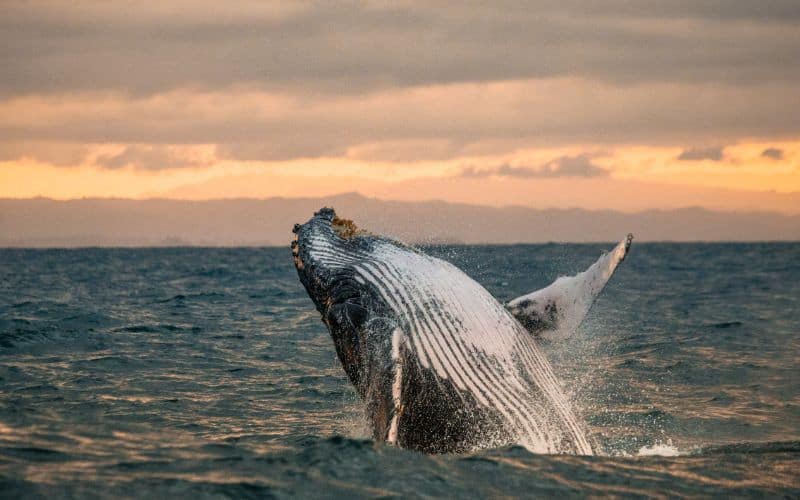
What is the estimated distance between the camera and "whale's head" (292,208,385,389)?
19.1ft

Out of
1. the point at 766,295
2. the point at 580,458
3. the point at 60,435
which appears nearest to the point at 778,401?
the point at 580,458

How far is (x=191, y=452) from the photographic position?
19.8 ft

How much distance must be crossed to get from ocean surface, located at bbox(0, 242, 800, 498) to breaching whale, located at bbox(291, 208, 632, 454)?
0.65 ft

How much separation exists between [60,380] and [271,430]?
13.4 feet

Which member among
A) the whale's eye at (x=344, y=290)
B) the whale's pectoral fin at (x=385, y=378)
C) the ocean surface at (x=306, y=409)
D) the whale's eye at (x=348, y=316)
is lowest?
the ocean surface at (x=306, y=409)

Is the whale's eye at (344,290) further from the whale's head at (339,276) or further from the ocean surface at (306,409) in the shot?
the ocean surface at (306,409)

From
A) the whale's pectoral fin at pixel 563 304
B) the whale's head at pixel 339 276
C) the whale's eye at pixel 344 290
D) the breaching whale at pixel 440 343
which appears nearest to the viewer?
the breaching whale at pixel 440 343

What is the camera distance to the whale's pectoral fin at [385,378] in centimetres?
526

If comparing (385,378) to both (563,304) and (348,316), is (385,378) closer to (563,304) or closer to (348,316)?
(348,316)

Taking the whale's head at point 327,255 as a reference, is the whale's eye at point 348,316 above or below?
below

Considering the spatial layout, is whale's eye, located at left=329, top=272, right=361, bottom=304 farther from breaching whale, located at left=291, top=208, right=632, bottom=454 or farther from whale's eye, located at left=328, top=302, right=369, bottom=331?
whale's eye, located at left=328, top=302, right=369, bottom=331

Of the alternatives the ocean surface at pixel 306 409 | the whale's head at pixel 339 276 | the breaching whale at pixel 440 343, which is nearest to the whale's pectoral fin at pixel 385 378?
the breaching whale at pixel 440 343

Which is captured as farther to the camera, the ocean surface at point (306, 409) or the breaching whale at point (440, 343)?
the breaching whale at point (440, 343)

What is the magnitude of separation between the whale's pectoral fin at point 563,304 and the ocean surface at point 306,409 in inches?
37.4
